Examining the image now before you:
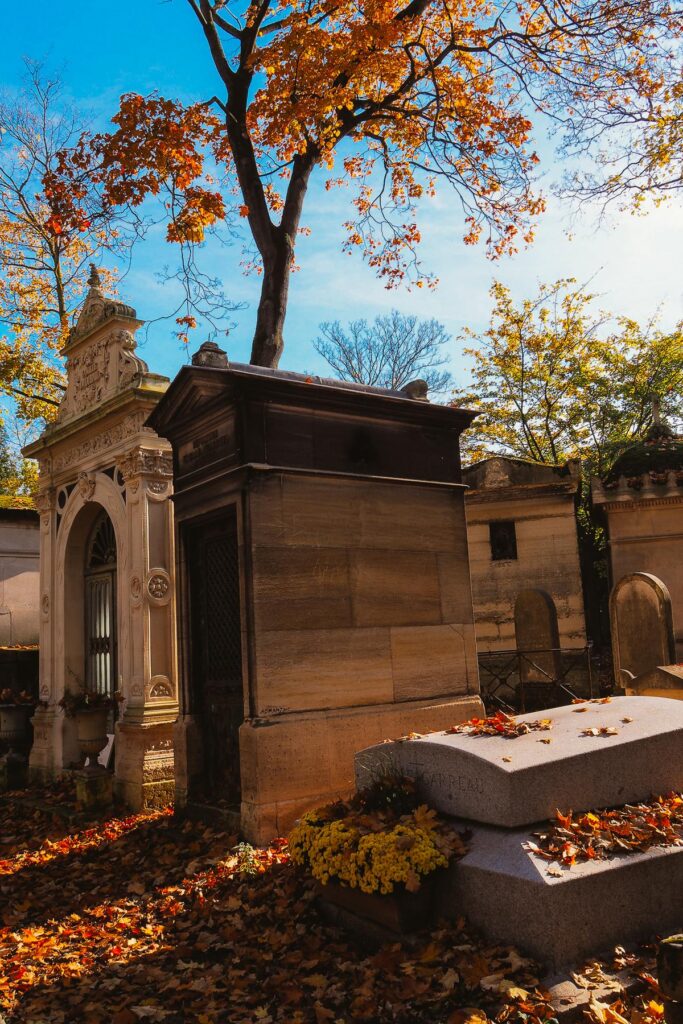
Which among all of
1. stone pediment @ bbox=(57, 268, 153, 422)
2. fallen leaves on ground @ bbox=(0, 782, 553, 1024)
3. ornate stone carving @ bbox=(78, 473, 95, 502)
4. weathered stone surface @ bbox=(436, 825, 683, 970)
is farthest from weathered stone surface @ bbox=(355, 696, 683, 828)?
ornate stone carving @ bbox=(78, 473, 95, 502)

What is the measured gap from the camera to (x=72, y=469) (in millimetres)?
11500

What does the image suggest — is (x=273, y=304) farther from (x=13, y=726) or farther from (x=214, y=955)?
(x=214, y=955)

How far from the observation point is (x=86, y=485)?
11016mm

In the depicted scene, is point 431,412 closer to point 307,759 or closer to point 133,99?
point 307,759

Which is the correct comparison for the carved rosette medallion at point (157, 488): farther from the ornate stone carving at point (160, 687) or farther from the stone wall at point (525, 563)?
the stone wall at point (525, 563)

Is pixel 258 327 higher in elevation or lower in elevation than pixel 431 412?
higher

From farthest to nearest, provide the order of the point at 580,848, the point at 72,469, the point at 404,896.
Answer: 1. the point at 72,469
2. the point at 404,896
3. the point at 580,848

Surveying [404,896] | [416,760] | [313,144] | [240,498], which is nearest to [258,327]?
[313,144]

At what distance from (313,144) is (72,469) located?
6.13m

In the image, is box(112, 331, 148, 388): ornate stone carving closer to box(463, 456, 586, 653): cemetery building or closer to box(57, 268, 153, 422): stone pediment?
box(57, 268, 153, 422): stone pediment

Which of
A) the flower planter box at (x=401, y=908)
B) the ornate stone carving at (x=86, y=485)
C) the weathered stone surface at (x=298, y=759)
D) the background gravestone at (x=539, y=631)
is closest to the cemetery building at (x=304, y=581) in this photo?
the weathered stone surface at (x=298, y=759)

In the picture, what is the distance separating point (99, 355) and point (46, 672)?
465 centimetres

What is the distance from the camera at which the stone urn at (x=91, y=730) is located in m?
9.80

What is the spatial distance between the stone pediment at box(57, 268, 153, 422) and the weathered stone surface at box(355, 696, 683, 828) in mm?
6767
